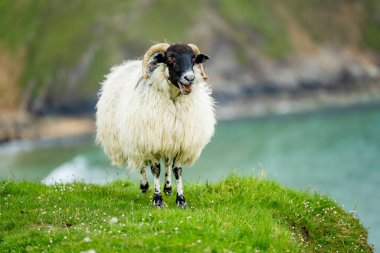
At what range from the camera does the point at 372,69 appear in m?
145

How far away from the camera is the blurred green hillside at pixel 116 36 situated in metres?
130

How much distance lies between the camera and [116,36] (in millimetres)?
137125

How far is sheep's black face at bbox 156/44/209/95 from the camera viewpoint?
12.6 metres

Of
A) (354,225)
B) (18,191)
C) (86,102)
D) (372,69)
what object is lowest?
(354,225)

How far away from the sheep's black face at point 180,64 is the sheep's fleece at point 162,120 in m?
0.25

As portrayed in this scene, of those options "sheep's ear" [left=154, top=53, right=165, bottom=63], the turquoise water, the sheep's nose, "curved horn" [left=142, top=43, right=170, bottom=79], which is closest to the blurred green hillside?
the turquoise water

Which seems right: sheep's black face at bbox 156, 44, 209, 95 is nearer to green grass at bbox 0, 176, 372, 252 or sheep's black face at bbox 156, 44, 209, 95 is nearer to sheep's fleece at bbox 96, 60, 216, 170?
sheep's fleece at bbox 96, 60, 216, 170

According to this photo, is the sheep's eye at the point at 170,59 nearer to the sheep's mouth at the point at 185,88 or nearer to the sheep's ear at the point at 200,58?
the sheep's mouth at the point at 185,88

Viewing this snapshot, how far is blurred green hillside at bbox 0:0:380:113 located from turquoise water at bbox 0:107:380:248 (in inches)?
1081

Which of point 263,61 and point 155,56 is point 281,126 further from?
point 155,56

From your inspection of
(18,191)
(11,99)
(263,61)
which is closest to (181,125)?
(18,191)

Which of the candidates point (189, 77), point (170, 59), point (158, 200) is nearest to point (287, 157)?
point (158, 200)

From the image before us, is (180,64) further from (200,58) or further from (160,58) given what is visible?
(200,58)

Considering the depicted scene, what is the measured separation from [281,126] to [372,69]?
55234 mm
